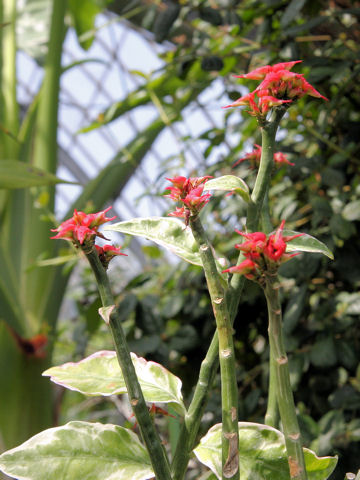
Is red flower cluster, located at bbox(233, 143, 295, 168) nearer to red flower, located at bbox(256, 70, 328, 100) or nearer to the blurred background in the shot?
red flower, located at bbox(256, 70, 328, 100)

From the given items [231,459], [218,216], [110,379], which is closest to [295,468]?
[231,459]

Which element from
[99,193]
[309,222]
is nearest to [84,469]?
[309,222]

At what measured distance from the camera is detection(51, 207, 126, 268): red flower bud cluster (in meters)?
0.24

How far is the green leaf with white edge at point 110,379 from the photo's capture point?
0.31 m

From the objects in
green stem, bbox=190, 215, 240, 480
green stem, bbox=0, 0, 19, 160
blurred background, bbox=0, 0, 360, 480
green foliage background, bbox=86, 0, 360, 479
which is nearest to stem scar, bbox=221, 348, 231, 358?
green stem, bbox=190, 215, 240, 480

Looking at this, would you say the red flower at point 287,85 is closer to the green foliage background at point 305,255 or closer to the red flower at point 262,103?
the red flower at point 262,103

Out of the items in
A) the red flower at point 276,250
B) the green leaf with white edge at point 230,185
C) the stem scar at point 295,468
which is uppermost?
the green leaf with white edge at point 230,185

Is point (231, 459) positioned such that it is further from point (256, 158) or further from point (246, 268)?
point (256, 158)

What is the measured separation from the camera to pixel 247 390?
95cm

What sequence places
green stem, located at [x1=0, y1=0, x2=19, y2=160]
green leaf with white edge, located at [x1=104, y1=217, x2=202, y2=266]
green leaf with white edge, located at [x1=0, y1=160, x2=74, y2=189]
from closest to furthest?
green leaf with white edge, located at [x1=104, y1=217, x2=202, y2=266] < green leaf with white edge, located at [x1=0, y1=160, x2=74, y2=189] < green stem, located at [x1=0, y1=0, x2=19, y2=160]

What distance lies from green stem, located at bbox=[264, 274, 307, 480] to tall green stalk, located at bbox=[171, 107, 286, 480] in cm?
7

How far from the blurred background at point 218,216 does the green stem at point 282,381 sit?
256mm

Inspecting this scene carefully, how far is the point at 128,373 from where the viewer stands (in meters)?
0.24

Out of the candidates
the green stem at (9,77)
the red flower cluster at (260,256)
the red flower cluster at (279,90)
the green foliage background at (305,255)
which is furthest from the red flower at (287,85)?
the green stem at (9,77)
